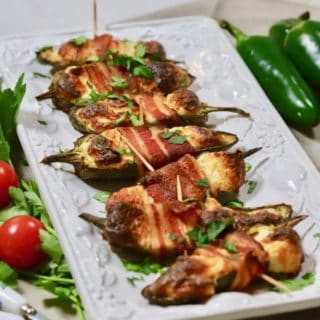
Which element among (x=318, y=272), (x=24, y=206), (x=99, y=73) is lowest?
(x=318, y=272)

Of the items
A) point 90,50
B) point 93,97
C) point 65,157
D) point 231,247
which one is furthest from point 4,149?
point 231,247

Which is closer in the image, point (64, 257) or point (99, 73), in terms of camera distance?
point (64, 257)

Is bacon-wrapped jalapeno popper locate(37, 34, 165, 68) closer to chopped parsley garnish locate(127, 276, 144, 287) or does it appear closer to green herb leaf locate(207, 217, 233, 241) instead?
green herb leaf locate(207, 217, 233, 241)

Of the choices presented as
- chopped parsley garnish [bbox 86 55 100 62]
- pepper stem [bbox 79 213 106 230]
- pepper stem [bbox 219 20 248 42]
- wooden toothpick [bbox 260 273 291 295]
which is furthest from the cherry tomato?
pepper stem [bbox 219 20 248 42]

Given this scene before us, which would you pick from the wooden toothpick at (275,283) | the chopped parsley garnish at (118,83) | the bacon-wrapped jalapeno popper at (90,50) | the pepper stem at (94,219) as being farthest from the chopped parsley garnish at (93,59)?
the wooden toothpick at (275,283)

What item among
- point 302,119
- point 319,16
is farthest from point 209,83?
point 319,16

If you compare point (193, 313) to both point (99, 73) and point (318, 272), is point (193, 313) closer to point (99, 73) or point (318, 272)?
point (318, 272)
